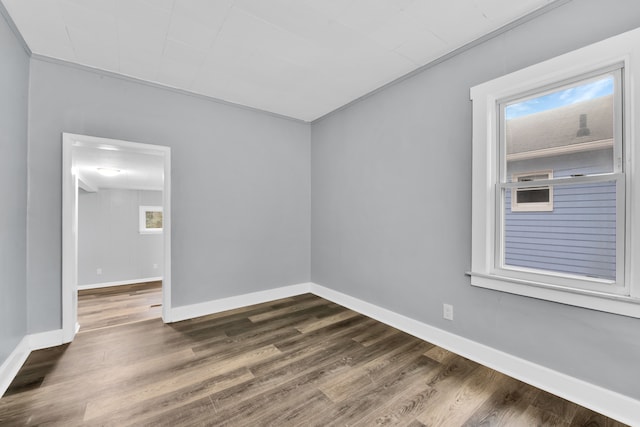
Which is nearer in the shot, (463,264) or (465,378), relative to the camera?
(465,378)

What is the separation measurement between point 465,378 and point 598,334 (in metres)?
0.85

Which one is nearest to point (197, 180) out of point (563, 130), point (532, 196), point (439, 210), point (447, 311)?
point (439, 210)

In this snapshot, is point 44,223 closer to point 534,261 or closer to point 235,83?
point 235,83

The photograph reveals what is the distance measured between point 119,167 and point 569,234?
240 inches

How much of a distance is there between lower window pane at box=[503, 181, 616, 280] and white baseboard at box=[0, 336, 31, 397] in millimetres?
3701

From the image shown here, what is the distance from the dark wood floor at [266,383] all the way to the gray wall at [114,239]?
16.9ft

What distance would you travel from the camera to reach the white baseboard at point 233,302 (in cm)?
301

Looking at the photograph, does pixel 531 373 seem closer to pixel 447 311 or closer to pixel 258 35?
pixel 447 311

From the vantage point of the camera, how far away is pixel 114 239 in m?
7.11

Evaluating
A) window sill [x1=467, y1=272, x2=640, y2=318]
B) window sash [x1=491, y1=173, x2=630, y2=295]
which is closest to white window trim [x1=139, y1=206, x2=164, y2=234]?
window sill [x1=467, y1=272, x2=640, y2=318]

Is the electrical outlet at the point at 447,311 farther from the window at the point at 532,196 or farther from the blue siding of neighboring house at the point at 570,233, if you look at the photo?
the window at the point at 532,196

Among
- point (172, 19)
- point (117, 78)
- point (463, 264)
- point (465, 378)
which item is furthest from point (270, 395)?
point (117, 78)

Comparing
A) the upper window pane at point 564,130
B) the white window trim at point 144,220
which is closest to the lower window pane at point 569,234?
the upper window pane at point 564,130

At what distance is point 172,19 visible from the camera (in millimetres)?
1923
